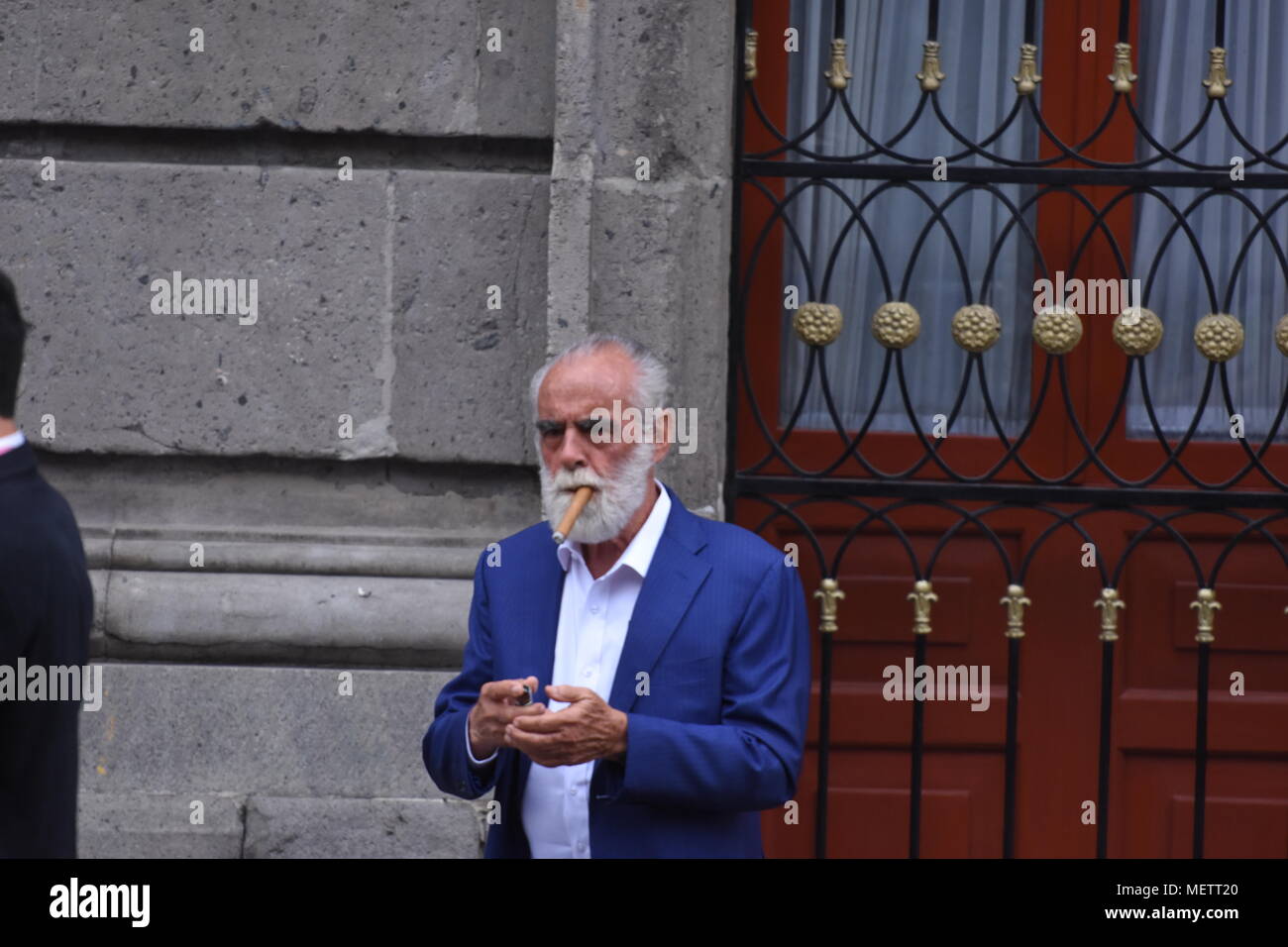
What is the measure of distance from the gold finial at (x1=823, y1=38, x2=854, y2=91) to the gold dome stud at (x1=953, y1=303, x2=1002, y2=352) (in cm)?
66

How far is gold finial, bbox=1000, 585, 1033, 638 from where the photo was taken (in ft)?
13.3

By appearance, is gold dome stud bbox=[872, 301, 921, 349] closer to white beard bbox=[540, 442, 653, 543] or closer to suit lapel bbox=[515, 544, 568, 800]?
white beard bbox=[540, 442, 653, 543]

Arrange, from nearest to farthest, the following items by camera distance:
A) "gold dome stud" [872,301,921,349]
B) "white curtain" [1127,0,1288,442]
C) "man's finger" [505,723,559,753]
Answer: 1. "man's finger" [505,723,559,753]
2. "gold dome stud" [872,301,921,349]
3. "white curtain" [1127,0,1288,442]

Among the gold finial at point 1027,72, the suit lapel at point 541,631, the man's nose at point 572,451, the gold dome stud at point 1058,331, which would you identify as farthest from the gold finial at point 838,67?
the suit lapel at point 541,631

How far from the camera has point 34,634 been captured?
7.39ft

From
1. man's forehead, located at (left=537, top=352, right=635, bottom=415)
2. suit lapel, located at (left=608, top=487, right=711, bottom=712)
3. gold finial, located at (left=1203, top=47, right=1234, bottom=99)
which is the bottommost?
suit lapel, located at (left=608, top=487, right=711, bottom=712)

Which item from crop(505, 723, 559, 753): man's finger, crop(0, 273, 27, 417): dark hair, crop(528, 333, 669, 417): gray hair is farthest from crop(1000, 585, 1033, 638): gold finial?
crop(0, 273, 27, 417): dark hair

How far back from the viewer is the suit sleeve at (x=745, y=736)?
2.63 metres

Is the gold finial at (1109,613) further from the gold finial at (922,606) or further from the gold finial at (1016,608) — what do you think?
the gold finial at (922,606)

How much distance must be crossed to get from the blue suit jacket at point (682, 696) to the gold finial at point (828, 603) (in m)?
1.20

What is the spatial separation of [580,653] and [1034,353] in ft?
6.17

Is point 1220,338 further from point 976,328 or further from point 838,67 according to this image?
point 838,67

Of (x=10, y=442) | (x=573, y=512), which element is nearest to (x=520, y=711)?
(x=573, y=512)

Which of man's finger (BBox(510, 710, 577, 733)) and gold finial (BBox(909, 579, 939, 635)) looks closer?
man's finger (BBox(510, 710, 577, 733))
